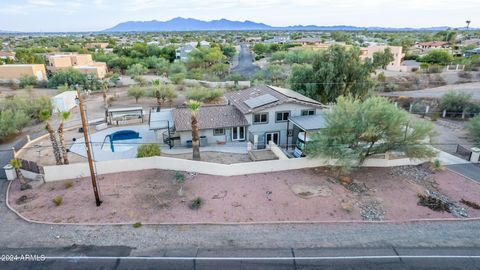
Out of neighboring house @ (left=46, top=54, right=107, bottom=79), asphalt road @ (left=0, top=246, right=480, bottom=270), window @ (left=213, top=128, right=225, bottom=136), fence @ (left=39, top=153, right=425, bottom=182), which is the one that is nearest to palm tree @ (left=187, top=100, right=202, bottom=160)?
fence @ (left=39, top=153, right=425, bottom=182)

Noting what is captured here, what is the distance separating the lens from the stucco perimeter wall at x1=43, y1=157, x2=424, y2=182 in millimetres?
20425

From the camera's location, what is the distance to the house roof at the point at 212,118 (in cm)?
2558

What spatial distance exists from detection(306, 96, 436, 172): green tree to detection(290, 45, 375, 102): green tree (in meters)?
13.3

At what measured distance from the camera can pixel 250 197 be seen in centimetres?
1825

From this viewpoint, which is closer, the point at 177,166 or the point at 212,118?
the point at 177,166

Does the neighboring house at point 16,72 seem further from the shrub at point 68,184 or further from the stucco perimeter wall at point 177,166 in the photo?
the shrub at point 68,184

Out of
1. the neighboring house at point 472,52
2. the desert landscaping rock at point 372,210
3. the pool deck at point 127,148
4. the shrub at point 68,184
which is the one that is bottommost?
the desert landscaping rock at point 372,210

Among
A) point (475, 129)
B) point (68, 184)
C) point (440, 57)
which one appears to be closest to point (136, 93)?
point (68, 184)

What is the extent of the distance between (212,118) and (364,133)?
12.8 meters

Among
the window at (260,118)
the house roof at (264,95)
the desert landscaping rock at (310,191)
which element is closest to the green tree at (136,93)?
the house roof at (264,95)

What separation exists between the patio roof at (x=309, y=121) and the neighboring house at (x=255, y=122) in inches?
3.3

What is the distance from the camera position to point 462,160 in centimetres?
2408

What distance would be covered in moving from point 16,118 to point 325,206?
3082 centimetres

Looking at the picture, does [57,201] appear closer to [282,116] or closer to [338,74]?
[282,116]
